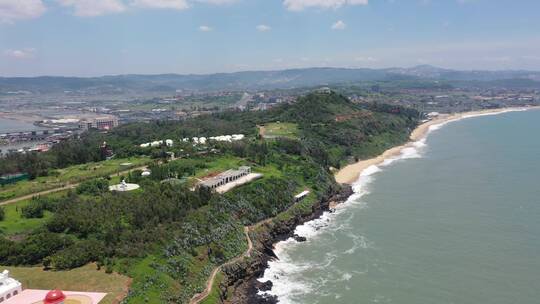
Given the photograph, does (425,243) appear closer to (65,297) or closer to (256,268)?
(256,268)

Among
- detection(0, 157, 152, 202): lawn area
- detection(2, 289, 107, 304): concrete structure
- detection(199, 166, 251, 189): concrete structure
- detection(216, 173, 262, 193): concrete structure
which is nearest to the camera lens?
detection(2, 289, 107, 304): concrete structure

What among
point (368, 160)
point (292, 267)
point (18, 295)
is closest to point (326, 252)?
point (292, 267)

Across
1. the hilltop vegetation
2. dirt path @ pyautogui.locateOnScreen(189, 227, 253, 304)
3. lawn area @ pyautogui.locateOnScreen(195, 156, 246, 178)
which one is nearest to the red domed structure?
the hilltop vegetation

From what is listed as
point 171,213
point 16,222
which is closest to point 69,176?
point 16,222

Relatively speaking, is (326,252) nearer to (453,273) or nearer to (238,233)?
(238,233)

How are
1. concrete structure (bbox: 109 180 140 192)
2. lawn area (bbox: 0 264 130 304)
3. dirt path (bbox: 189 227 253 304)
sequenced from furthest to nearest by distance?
1. concrete structure (bbox: 109 180 140 192)
2. dirt path (bbox: 189 227 253 304)
3. lawn area (bbox: 0 264 130 304)

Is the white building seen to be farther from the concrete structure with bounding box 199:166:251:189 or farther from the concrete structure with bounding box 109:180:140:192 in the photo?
the concrete structure with bounding box 199:166:251:189
